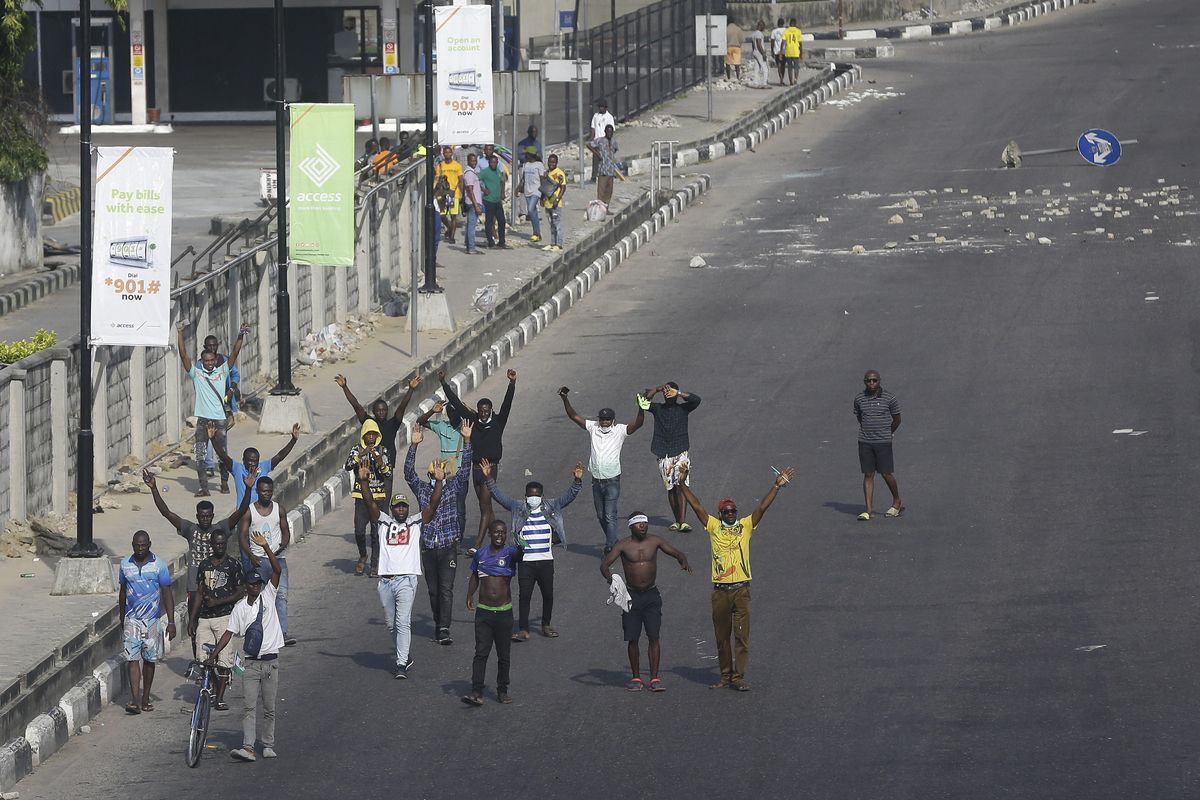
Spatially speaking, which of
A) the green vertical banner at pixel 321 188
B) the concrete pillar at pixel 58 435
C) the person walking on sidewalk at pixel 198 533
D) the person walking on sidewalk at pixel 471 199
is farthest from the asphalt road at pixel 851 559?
the green vertical banner at pixel 321 188

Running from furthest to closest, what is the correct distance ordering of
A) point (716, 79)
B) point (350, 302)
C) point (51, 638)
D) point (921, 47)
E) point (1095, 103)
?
1. point (921, 47)
2. point (716, 79)
3. point (1095, 103)
4. point (350, 302)
5. point (51, 638)

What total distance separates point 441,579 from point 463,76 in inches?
559

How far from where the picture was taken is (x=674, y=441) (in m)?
19.2

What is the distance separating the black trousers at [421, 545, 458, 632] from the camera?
16297mm

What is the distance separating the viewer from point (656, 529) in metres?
19.5

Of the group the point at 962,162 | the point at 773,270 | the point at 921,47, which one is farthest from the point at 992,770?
the point at 921,47

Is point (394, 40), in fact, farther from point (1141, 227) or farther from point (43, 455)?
point (43, 455)

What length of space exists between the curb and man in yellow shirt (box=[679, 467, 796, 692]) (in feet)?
54.7

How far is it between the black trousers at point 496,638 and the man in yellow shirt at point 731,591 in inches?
63.0

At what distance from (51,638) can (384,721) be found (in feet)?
9.88

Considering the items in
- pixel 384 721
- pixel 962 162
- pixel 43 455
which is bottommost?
pixel 384 721

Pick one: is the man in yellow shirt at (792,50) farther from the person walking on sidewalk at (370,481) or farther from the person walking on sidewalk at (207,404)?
the person walking on sidewalk at (370,481)

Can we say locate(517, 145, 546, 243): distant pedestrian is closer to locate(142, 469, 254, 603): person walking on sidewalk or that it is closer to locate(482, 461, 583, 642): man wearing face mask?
locate(142, 469, 254, 603): person walking on sidewalk

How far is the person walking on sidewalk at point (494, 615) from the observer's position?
14.5 meters
